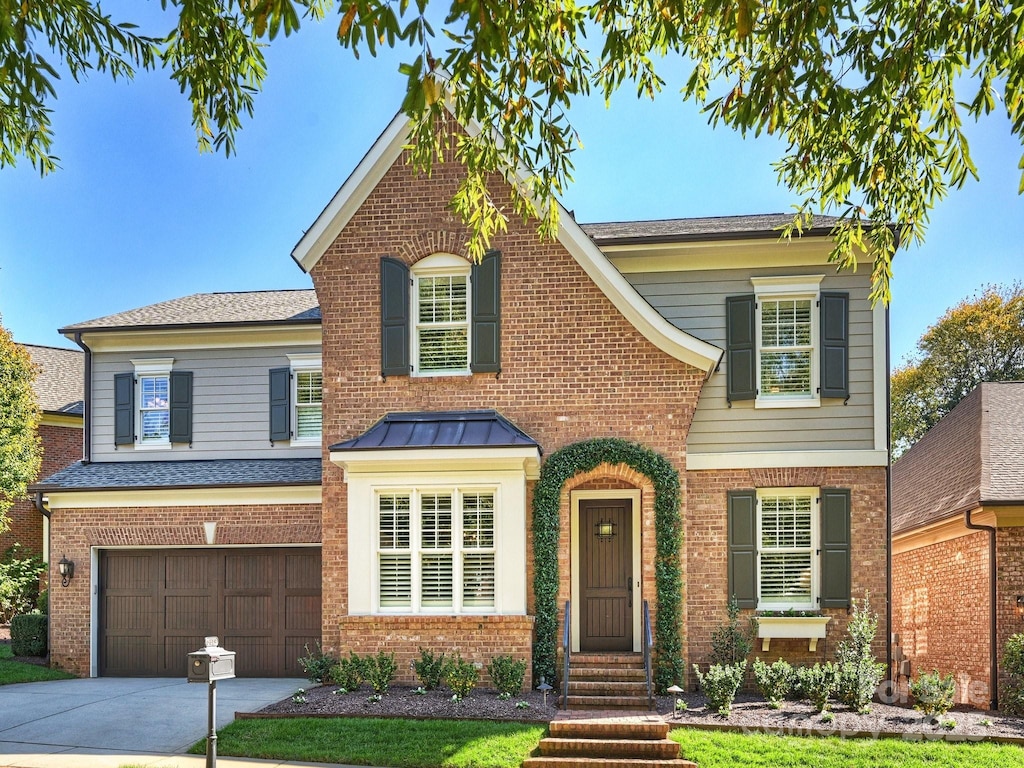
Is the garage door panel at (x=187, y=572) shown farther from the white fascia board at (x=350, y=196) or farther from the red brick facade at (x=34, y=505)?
the red brick facade at (x=34, y=505)

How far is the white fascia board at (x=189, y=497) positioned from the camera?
1453 centimetres

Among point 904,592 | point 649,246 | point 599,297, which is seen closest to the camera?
point 599,297

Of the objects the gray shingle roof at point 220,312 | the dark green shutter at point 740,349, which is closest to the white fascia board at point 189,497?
the gray shingle roof at point 220,312

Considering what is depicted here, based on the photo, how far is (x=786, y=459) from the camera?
43.0 ft

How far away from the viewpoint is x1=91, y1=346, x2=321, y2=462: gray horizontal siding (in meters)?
16.4

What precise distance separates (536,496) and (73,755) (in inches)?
232

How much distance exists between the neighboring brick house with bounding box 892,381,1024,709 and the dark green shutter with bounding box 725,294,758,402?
3.43 m

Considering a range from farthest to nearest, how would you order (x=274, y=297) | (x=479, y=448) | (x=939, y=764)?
(x=274, y=297)
(x=479, y=448)
(x=939, y=764)

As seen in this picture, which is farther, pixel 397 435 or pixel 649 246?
pixel 649 246

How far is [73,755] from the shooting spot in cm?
929

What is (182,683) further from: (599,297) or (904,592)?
(904,592)

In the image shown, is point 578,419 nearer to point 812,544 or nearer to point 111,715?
point 812,544

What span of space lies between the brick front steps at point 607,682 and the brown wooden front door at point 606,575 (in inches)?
25.0

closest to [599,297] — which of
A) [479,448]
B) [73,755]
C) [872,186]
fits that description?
[479,448]
